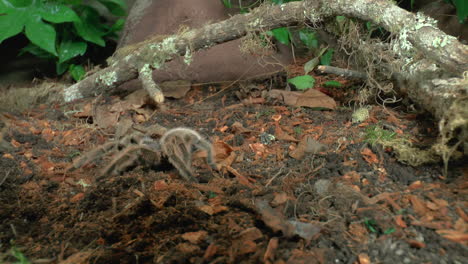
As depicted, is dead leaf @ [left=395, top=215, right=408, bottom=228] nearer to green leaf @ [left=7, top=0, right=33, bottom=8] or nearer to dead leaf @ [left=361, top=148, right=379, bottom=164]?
dead leaf @ [left=361, top=148, right=379, bottom=164]

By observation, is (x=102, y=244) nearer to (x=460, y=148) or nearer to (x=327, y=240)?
(x=327, y=240)

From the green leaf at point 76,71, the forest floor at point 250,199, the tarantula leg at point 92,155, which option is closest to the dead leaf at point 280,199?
the forest floor at point 250,199

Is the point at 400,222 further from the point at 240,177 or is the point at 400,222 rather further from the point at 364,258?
the point at 240,177

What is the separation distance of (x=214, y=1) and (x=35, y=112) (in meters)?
1.91

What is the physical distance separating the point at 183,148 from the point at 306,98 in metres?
1.11

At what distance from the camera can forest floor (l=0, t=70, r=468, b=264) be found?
1.31 m

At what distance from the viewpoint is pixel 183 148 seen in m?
1.98

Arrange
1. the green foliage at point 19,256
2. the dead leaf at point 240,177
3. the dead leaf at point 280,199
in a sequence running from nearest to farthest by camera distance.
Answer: the green foliage at point 19,256 < the dead leaf at point 280,199 < the dead leaf at point 240,177

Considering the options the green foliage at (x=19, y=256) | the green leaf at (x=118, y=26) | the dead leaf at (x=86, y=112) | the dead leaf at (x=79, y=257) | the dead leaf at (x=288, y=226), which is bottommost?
the dead leaf at (x=86, y=112)

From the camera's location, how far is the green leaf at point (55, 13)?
323 centimetres

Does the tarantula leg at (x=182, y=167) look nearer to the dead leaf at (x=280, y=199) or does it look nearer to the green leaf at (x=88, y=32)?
the dead leaf at (x=280, y=199)

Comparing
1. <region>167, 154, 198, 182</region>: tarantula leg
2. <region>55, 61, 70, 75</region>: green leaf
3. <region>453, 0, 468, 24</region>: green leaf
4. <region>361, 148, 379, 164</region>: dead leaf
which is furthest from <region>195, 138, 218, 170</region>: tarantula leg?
<region>55, 61, 70, 75</region>: green leaf

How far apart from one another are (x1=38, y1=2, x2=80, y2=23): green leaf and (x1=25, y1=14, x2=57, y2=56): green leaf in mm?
63

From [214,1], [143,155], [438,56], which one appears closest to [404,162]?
[438,56]
